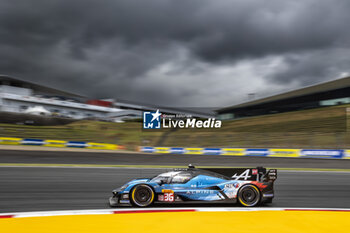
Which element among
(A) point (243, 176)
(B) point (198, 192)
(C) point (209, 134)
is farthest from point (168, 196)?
(C) point (209, 134)

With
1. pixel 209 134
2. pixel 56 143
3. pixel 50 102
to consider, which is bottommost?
pixel 56 143

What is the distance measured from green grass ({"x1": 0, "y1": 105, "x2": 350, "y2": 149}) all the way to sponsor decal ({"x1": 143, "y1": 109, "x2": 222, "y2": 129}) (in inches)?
17.2

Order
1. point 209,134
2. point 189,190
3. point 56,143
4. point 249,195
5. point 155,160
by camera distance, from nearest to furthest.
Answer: point 189,190 → point 249,195 → point 155,160 → point 56,143 → point 209,134

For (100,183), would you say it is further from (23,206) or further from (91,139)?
(91,139)

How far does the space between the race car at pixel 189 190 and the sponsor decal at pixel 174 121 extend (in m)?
18.0

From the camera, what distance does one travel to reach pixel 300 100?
33500mm

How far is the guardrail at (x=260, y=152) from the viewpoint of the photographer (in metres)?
20.5

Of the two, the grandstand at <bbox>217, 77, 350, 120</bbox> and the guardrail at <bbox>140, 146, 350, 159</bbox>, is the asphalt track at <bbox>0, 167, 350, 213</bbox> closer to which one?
the guardrail at <bbox>140, 146, 350, 159</bbox>

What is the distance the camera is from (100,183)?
947 cm

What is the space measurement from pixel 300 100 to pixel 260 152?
578 inches

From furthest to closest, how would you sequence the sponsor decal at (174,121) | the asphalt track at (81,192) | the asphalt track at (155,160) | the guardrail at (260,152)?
the sponsor decal at (174,121), the guardrail at (260,152), the asphalt track at (155,160), the asphalt track at (81,192)

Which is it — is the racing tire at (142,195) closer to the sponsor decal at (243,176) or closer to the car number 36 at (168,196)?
the car number 36 at (168,196)

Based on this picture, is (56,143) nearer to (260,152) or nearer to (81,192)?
(260,152)

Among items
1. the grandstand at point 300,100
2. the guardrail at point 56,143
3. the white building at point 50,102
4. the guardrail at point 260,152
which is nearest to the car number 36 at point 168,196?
the guardrail at point 260,152
